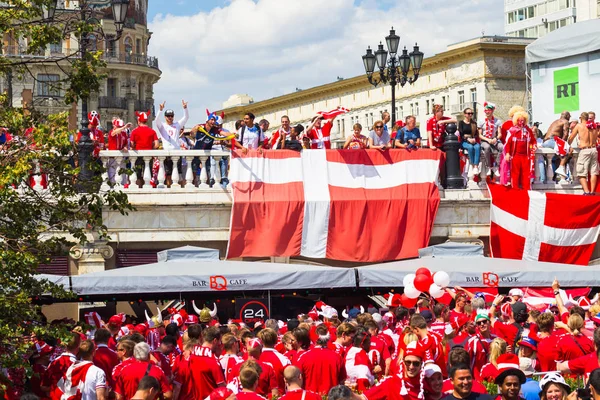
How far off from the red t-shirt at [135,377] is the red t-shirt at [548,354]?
4.07 metres

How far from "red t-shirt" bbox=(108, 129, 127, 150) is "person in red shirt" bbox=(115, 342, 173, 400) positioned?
1254 centimetres

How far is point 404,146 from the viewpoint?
25.7 meters

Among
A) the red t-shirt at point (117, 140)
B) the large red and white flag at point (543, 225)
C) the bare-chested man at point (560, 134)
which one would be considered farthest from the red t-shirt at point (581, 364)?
the red t-shirt at point (117, 140)

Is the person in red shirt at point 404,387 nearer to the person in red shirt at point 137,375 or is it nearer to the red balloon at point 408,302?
the person in red shirt at point 137,375

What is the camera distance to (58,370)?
13227 millimetres

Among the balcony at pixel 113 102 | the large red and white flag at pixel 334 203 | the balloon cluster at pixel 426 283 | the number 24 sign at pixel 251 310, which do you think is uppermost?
the balcony at pixel 113 102

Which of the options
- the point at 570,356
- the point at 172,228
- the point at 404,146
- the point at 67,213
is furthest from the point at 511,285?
the point at 67,213

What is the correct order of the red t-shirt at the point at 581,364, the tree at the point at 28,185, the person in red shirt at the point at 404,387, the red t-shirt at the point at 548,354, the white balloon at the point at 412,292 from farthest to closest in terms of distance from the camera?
the white balloon at the point at 412,292 < the red t-shirt at the point at 548,354 < the red t-shirt at the point at 581,364 < the tree at the point at 28,185 < the person in red shirt at the point at 404,387

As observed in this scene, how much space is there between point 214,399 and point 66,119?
3.05 m

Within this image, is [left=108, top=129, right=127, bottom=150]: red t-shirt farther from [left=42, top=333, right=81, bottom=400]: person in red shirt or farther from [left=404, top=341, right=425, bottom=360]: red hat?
[left=404, top=341, right=425, bottom=360]: red hat

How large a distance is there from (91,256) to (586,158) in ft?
32.5

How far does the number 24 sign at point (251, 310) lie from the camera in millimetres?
22922

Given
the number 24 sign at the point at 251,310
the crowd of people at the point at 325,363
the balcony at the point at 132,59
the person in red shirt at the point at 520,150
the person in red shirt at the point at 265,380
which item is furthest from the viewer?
the balcony at the point at 132,59

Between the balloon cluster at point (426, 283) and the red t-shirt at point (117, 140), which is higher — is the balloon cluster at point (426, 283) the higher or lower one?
the lower one
